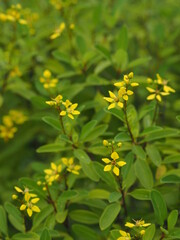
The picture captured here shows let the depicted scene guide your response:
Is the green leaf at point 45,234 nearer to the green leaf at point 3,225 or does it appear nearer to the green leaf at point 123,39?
the green leaf at point 3,225

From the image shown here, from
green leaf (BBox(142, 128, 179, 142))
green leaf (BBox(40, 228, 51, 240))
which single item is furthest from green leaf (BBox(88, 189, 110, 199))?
green leaf (BBox(40, 228, 51, 240))

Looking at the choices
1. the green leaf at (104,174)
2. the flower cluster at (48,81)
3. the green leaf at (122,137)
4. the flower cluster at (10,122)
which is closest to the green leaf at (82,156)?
the green leaf at (104,174)

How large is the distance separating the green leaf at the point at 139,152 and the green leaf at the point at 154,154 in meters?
0.09

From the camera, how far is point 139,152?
5.77 ft

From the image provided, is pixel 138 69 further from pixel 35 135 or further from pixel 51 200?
pixel 51 200

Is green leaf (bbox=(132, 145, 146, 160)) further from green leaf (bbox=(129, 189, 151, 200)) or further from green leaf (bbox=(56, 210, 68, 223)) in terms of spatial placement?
green leaf (bbox=(56, 210, 68, 223))

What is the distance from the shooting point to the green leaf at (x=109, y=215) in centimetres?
166

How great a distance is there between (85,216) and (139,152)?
403 millimetres

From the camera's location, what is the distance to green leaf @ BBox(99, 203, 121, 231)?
1.66m

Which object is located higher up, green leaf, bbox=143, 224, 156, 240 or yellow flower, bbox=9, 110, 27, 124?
yellow flower, bbox=9, 110, 27, 124

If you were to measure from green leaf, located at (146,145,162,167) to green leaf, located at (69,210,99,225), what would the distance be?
1.20 ft

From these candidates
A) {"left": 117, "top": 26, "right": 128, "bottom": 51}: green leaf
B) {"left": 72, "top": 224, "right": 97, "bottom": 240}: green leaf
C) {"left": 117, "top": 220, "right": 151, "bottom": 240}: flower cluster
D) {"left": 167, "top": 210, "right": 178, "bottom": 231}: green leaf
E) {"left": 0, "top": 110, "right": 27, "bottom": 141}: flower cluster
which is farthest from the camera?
{"left": 0, "top": 110, "right": 27, "bottom": 141}: flower cluster

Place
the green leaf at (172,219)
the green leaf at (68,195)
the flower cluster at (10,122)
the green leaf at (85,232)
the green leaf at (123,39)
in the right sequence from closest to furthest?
the green leaf at (172,219), the green leaf at (68,195), the green leaf at (85,232), the green leaf at (123,39), the flower cluster at (10,122)

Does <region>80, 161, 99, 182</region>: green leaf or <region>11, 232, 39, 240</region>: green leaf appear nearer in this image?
<region>11, 232, 39, 240</region>: green leaf
